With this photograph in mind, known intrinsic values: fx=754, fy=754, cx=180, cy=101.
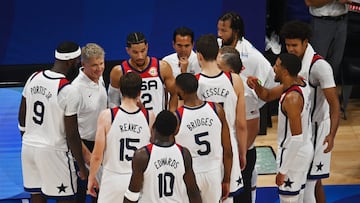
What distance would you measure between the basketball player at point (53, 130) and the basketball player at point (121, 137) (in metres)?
0.39

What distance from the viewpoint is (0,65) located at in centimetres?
848

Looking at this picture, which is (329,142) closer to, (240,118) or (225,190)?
(240,118)

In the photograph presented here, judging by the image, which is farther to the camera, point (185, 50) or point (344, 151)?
point (344, 151)

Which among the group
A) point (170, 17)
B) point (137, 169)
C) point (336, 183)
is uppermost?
point (170, 17)

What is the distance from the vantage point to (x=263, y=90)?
19.3 ft

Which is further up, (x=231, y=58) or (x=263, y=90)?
(x=231, y=58)

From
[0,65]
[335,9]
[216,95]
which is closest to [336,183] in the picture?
[335,9]

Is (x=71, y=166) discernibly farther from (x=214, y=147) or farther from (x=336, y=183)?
(x=336, y=183)

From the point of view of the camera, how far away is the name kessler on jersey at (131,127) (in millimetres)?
4984

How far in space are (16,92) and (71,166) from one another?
1913 millimetres

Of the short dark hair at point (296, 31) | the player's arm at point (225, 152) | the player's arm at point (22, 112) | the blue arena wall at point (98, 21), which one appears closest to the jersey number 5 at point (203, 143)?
the player's arm at point (225, 152)

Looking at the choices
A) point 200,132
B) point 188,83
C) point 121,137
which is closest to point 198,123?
point 200,132

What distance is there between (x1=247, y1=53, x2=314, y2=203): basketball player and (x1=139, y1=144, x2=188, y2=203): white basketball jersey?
109cm

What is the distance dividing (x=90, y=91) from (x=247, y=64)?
1.30m
